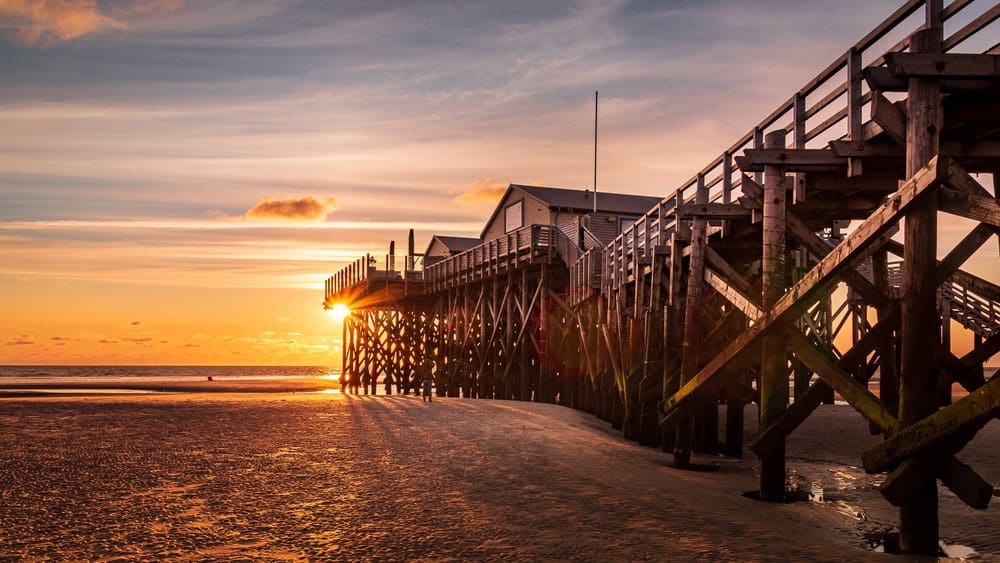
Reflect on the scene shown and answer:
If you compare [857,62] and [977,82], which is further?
[857,62]

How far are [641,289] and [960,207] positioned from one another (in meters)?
10.0

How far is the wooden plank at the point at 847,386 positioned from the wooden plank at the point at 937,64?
8.99 ft

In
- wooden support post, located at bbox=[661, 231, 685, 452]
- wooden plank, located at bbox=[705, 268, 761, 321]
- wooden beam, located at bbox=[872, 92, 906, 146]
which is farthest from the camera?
wooden support post, located at bbox=[661, 231, 685, 452]

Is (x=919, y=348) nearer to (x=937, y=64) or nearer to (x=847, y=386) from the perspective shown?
(x=847, y=386)

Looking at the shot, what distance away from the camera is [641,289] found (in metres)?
16.6

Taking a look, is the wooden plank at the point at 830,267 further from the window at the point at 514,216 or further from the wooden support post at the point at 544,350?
the window at the point at 514,216

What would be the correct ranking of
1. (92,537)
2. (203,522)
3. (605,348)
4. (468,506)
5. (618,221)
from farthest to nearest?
(618,221) < (605,348) < (468,506) < (203,522) < (92,537)

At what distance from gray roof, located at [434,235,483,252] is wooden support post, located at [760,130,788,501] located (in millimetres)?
40636

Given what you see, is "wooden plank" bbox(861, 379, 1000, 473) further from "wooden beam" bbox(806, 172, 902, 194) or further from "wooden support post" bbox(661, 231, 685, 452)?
"wooden support post" bbox(661, 231, 685, 452)

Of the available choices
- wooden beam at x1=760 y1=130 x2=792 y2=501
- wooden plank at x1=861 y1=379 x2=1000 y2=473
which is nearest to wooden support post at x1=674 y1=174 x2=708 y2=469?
wooden beam at x1=760 y1=130 x2=792 y2=501

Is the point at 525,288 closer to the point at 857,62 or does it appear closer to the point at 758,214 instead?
the point at 758,214

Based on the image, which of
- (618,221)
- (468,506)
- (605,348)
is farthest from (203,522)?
(618,221)

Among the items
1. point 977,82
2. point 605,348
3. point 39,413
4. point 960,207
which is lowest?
point 39,413

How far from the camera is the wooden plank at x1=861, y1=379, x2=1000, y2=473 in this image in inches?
228
